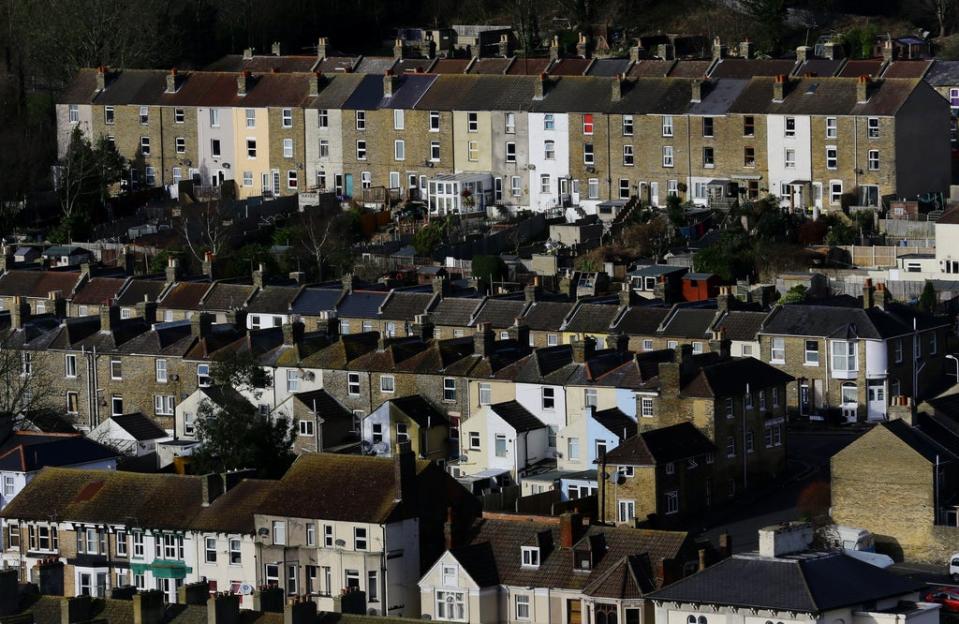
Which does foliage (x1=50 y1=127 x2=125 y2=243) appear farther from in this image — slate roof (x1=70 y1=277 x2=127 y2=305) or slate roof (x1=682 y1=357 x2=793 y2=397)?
slate roof (x1=682 y1=357 x2=793 y2=397)

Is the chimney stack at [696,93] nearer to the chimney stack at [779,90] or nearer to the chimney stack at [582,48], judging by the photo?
the chimney stack at [779,90]

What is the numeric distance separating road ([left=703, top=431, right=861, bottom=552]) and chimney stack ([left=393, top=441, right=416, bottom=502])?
21.8ft

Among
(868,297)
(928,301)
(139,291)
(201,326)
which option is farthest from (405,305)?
(928,301)

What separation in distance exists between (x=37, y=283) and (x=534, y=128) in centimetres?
1973

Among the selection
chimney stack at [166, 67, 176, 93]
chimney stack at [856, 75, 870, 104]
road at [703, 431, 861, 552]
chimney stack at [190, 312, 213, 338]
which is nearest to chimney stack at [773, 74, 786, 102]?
chimney stack at [856, 75, 870, 104]

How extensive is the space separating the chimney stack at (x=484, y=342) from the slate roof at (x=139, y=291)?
15.3 meters

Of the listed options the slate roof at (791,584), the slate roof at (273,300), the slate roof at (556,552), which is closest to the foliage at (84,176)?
the slate roof at (273,300)

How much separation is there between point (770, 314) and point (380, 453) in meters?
12.0

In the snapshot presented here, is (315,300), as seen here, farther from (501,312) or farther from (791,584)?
(791,584)

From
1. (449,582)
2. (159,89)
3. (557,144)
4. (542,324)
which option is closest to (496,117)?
(557,144)

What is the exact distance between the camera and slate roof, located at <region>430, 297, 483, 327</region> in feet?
301

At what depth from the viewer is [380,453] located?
270 feet

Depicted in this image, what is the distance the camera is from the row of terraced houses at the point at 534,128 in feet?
350

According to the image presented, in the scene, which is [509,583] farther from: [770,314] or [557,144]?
[557,144]
